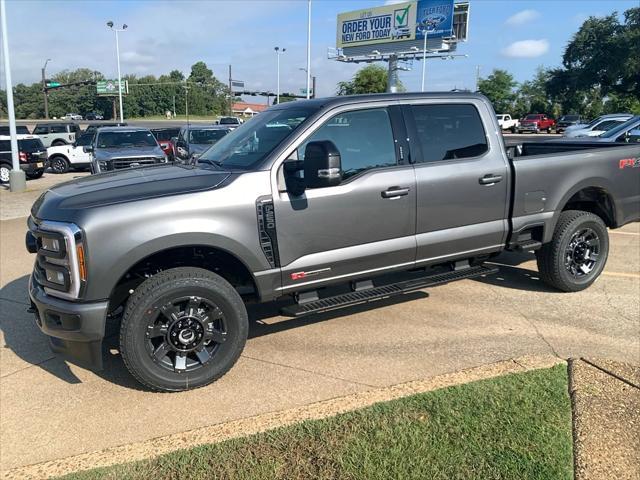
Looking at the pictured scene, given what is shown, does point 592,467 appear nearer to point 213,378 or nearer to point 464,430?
point 464,430

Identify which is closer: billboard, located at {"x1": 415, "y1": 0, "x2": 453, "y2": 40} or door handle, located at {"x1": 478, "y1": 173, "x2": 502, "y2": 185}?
door handle, located at {"x1": 478, "y1": 173, "x2": 502, "y2": 185}

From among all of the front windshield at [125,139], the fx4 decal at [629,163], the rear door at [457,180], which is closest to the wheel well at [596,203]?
the fx4 decal at [629,163]

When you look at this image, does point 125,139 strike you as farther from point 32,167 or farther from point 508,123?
point 508,123

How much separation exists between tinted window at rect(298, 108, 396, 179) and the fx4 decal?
9.06 ft

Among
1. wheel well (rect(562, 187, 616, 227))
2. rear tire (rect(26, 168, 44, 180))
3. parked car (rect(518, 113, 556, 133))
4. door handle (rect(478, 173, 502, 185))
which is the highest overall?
parked car (rect(518, 113, 556, 133))

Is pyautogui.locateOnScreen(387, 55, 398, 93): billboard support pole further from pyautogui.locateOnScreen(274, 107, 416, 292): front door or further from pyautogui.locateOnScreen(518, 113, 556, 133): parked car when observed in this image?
pyautogui.locateOnScreen(274, 107, 416, 292): front door

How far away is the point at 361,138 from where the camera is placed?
14.4ft

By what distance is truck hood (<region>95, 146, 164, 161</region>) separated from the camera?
12778 millimetres

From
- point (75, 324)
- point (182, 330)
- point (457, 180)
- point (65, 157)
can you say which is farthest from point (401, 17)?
point (75, 324)

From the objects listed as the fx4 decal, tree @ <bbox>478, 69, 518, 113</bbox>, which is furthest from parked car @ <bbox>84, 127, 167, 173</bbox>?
tree @ <bbox>478, 69, 518, 113</bbox>

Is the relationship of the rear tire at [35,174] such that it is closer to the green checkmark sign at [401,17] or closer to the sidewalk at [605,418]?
the sidewalk at [605,418]

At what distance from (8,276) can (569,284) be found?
6.27m

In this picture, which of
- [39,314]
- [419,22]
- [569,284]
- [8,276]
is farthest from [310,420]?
[419,22]

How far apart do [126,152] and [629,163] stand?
10.8 m
